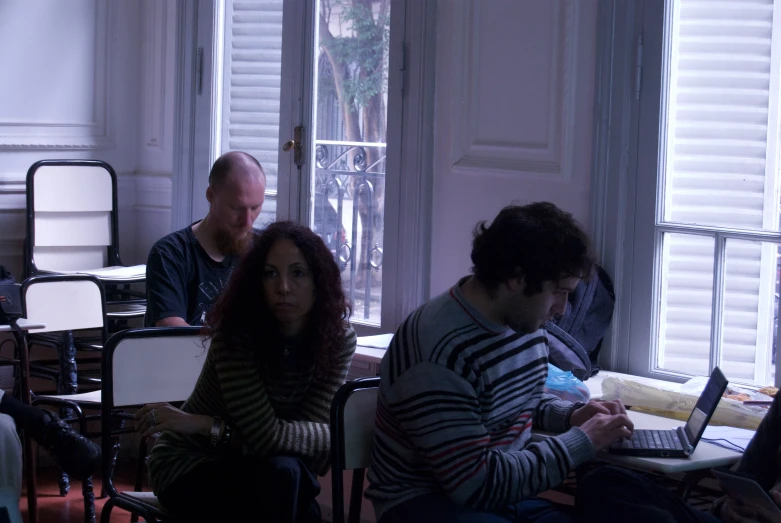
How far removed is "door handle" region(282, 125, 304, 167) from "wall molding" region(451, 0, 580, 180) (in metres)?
0.95

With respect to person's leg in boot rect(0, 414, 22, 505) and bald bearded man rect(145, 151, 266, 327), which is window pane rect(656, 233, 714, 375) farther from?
person's leg in boot rect(0, 414, 22, 505)

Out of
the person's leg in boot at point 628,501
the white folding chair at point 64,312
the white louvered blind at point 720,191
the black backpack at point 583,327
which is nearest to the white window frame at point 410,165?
the black backpack at point 583,327

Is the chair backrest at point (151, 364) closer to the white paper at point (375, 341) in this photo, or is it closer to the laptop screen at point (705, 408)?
the white paper at point (375, 341)

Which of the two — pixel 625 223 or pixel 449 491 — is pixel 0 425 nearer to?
Result: pixel 449 491

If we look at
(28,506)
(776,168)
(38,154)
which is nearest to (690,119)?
(776,168)

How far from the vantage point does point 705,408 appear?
7.88 ft

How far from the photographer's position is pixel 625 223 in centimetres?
346

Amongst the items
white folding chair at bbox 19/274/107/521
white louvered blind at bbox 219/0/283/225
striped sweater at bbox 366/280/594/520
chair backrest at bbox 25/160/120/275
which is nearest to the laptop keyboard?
striped sweater at bbox 366/280/594/520

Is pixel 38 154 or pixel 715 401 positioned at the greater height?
pixel 38 154

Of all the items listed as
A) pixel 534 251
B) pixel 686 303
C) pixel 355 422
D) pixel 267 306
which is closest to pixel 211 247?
pixel 267 306

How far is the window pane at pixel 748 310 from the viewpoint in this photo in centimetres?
318

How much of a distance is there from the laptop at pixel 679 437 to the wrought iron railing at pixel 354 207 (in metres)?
1.99

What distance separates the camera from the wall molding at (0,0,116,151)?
5.30 metres

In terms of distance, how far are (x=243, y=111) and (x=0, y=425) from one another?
215cm
